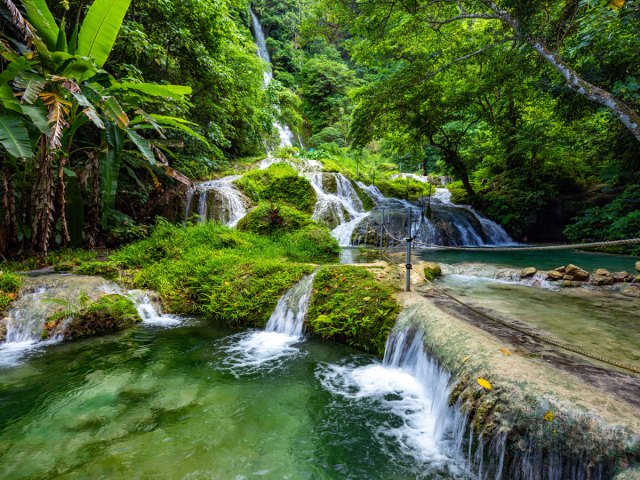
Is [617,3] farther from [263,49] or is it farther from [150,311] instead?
[263,49]

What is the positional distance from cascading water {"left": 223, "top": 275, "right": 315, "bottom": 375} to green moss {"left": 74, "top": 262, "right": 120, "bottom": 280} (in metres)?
2.90

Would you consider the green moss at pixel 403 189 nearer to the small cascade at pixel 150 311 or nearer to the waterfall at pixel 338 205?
the waterfall at pixel 338 205

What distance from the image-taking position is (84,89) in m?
4.89

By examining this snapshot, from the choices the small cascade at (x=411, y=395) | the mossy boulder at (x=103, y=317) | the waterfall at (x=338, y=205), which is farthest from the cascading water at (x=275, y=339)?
the waterfall at (x=338, y=205)

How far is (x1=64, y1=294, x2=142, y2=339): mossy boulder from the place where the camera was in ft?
15.1

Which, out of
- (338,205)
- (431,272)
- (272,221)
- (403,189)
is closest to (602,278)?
(431,272)

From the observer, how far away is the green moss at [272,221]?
902cm

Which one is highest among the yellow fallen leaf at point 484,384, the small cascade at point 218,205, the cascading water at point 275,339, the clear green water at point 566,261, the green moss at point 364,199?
the green moss at point 364,199

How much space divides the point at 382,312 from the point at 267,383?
181 centimetres

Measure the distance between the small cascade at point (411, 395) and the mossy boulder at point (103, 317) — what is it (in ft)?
11.4

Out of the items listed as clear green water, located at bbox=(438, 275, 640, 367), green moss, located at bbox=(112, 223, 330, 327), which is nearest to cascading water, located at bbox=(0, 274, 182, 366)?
green moss, located at bbox=(112, 223, 330, 327)

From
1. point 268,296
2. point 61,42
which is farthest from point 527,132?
point 61,42

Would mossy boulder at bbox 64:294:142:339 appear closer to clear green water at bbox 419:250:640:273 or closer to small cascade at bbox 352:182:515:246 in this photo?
small cascade at bbox 352:182:515:246

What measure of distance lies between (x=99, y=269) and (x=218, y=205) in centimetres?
565
